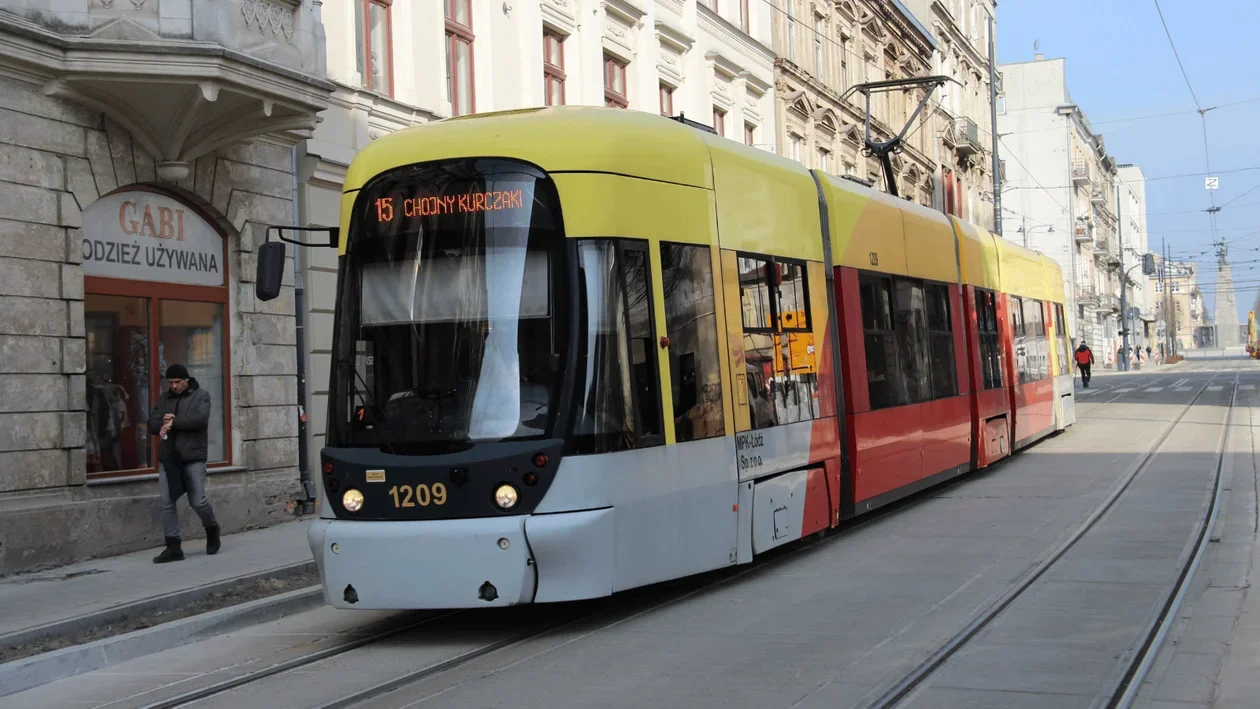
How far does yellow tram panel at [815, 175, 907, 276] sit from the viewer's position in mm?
12281

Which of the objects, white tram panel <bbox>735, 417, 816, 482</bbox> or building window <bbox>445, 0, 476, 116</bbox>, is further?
building window <bbox>445, 0, 476, 116</bbox>

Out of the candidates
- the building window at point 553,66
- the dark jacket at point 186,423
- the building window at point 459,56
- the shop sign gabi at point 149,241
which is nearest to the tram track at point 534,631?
the dark jacket at point 186,423

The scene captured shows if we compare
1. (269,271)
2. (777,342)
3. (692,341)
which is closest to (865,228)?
(777,342)

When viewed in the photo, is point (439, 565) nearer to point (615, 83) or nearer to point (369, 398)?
point (369, 398)

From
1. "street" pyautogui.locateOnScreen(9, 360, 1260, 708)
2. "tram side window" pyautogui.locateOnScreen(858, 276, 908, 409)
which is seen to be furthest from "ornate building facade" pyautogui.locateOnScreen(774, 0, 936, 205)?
"street" pyautogui.locateOnScreen(9, 360, 1260, 708)

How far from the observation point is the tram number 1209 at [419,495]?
26.0 feet

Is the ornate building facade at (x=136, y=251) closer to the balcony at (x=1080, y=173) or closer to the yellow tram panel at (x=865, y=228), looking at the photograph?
the yellow tram panel at (x=865, y=228)

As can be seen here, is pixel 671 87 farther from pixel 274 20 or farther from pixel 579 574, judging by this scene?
pixel 579 574

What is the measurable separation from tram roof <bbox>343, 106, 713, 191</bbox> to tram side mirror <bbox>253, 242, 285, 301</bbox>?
2.04 feet

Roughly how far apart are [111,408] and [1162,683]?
9.93 m

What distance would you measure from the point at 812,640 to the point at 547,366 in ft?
6.88

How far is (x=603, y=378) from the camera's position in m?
8.17

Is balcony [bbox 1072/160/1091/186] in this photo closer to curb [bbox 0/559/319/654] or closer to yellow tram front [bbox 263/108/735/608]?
curb [bbox 0/559/319/654]

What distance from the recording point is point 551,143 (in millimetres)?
8469
